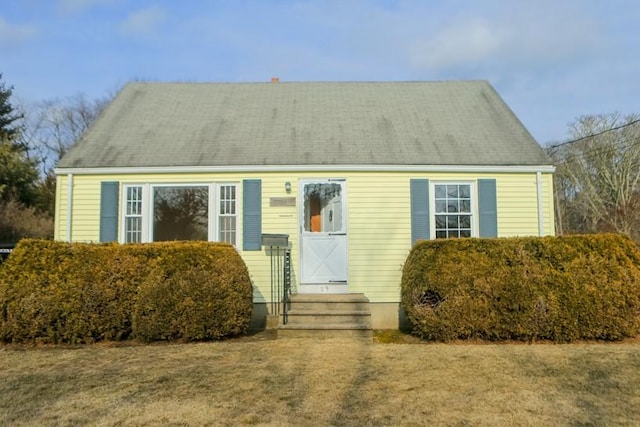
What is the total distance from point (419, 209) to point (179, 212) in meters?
4.46

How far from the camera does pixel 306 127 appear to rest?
10.2m

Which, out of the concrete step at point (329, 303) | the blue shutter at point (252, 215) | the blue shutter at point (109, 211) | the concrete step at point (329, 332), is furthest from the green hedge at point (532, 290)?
the blue shutter at point (109, 211)

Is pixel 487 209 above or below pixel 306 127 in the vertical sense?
below

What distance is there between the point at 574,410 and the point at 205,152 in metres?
7.37

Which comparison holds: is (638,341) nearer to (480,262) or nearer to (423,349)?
(480,262)

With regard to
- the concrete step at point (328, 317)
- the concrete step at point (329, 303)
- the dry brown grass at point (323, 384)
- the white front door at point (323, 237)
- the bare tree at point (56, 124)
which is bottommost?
the dry brown grass at point (323, 384)

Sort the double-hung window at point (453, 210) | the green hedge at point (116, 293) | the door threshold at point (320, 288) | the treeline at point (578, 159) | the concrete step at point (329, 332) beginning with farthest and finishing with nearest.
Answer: the treeline at point (578, 159), the double-hung window at point (453, 210), the door threshold at point (320, 288), the concrete step at point (329, 332), the green hedge at point (116, 293)

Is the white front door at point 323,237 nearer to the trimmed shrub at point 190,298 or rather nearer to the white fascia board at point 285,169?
the white fascia board at point 285,169

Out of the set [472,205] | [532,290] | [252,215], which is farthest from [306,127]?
[532,290]

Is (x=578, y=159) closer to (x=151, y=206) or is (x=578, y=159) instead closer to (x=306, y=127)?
(x=306, y=127)

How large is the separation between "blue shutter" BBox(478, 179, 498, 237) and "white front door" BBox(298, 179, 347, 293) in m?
2.52

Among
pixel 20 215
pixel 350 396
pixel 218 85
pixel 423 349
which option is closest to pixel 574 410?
pixel 350 396

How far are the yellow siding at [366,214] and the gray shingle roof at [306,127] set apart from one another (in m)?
0.29

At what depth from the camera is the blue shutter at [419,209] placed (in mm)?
9109
